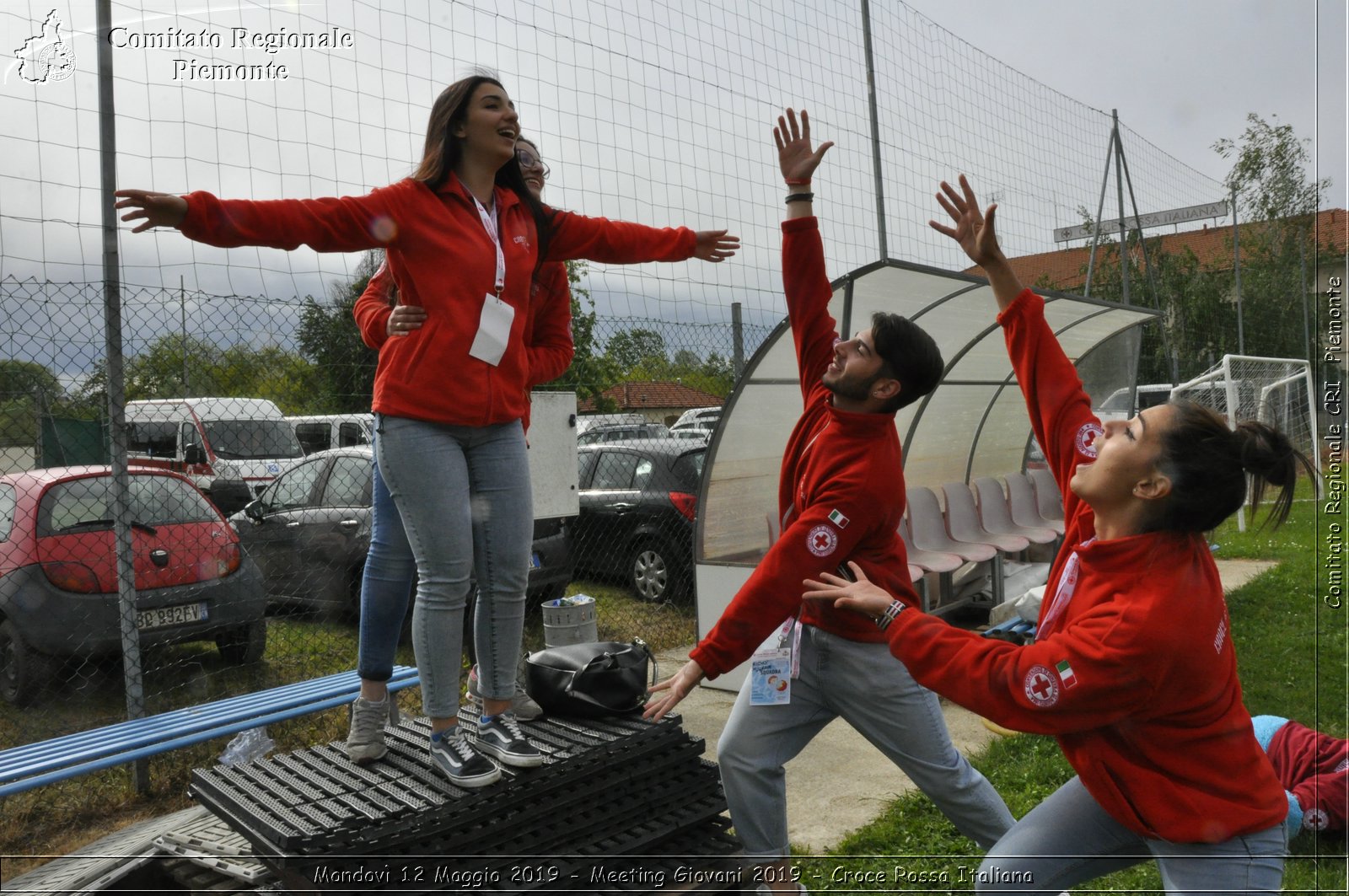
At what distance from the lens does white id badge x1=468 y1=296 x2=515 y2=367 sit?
2736mm

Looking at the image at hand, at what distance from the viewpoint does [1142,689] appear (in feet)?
6.43

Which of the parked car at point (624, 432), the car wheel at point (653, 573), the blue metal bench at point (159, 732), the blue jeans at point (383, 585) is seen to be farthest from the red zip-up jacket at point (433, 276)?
the car wheel at point (653, 573)

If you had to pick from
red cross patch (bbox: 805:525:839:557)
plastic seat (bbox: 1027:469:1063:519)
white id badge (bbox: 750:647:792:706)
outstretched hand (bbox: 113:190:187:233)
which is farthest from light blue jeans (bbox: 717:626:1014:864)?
plastic seat (bbox: 1027:469:1063:519)

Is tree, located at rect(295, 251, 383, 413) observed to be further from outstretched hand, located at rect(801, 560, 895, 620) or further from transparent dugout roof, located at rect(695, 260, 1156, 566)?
outstretched hand, located at rect(801, 560, 895, 620)

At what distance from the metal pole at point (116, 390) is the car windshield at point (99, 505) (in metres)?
0.64

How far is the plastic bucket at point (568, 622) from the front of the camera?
5.09m

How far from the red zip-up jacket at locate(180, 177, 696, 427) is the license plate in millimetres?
3472

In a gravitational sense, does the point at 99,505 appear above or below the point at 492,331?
below

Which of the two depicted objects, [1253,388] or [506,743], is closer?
[506,743]

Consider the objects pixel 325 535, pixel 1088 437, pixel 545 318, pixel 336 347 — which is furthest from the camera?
pixel 325 535

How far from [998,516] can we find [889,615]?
6.86 m

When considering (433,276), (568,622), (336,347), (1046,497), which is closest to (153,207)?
(433,276)

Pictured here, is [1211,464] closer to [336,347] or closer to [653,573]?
[336,347]

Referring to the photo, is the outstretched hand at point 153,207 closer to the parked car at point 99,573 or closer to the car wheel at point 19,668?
the parked car at point 99,573
